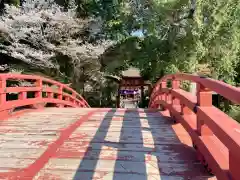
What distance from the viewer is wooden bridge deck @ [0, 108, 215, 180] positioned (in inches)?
110

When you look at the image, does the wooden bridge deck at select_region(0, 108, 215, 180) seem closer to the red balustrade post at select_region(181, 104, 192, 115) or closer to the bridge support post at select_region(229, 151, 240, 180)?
the red balustrade post at select_region(181, 104, 192, 115)

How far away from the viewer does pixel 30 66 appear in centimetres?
1553

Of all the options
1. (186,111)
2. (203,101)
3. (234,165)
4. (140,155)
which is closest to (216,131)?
(234,165)

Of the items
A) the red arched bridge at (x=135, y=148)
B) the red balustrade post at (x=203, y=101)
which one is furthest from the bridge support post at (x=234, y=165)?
the red balustrade post at (x=203, y=101)

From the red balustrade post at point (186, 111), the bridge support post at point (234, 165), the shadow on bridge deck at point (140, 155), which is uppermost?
the red balustrade post at point (186, 111)

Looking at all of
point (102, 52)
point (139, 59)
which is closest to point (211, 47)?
point (139, 59)

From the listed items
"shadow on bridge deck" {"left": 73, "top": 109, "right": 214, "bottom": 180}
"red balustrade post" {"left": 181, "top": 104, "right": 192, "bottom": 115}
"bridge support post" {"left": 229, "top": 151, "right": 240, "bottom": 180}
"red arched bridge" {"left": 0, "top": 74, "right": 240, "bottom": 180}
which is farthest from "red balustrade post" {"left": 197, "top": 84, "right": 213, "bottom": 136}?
"red balustrade post" {"left": 181, "top": 104, "right": 192, "bottom": 115}

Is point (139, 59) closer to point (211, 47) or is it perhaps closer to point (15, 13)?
point (211, 47)

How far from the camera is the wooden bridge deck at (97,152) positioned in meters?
2.79

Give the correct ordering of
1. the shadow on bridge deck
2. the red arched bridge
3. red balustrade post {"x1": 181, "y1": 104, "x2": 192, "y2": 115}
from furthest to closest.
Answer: red balustrade post {"x1": 181, "y1": 104, "x2": 192, "y2": 115}
the shadow on bridge deck
the red arched bridge

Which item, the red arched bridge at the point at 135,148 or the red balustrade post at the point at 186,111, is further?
the red balustrade post at the point at 186,111

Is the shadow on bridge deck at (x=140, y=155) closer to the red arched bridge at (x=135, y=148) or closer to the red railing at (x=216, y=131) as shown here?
the red arched bridge at (x=135, y=148)

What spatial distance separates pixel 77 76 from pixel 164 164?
1460 centimetres

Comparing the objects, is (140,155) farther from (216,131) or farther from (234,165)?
(234,165)
